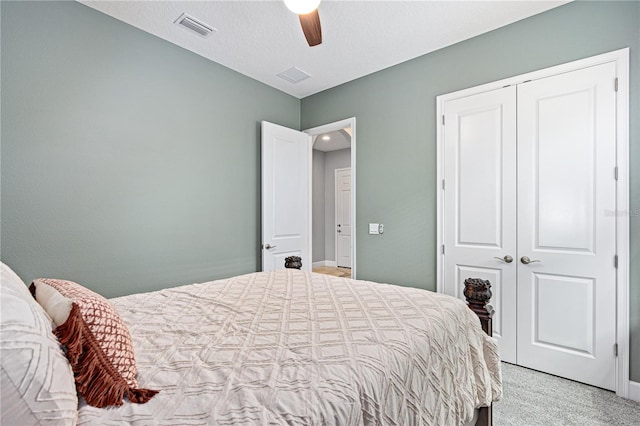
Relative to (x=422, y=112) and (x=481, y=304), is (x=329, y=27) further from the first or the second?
(x=481, y=304)

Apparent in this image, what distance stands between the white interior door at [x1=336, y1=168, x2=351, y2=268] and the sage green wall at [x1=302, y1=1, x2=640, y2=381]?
3135 millimetres

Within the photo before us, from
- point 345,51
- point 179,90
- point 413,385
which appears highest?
point 345,51

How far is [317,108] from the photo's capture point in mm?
3918

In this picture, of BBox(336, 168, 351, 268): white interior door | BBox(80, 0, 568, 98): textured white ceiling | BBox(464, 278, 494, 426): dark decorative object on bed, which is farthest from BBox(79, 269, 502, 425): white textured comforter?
BBox(336, 168, 351, 268): white interior door

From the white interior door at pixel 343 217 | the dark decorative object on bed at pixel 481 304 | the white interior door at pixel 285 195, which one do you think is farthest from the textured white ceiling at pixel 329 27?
the white interior door at pixel 343 217

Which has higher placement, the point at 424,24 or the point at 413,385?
the point at 424,24

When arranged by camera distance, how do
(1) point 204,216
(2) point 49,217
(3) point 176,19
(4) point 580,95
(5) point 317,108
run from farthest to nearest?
(5) point 317,108
(1) point 204,216
(3) point 176,19
(4) point 580,95
(2) point 49,217

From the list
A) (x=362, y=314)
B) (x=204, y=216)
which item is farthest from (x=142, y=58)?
(x=362, y=314)

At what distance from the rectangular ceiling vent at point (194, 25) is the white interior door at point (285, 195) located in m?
1.04

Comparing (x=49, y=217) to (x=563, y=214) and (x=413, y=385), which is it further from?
(x=563, y=214)

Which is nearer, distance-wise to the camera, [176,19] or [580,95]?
[580,95]

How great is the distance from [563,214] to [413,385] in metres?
2.10

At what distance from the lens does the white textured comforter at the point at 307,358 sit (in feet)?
2.46

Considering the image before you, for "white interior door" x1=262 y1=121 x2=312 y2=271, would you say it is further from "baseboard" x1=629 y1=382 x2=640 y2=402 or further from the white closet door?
"baseboard" x1=629 y1=382 x2=640 y2=402
